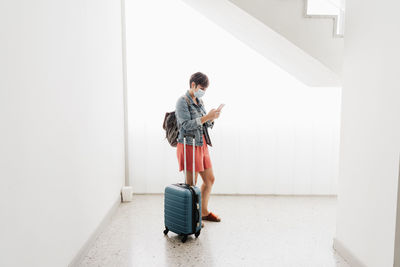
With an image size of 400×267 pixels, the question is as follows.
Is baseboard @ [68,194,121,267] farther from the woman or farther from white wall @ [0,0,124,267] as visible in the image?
the woman

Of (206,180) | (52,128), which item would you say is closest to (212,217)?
(206,180)

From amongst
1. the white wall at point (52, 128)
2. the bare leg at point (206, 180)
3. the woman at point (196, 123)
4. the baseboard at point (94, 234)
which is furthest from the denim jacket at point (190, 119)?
the baseboard at point (94, 234)

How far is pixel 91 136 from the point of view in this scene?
2.49 meters

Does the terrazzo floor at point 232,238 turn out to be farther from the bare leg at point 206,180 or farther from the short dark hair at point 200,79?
the short dark hair at point 200,79

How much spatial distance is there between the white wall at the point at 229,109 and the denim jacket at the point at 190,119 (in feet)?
2.55

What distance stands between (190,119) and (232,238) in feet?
3.35

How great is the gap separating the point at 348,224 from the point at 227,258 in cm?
87

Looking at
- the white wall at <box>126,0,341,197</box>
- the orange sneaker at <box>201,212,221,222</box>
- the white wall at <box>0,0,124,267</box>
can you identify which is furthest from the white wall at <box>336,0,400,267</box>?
the white wall at <box>0,0,124,267</box>

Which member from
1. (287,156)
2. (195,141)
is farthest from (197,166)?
(287,156)

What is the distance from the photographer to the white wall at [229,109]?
3537mm

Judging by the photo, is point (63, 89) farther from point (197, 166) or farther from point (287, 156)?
point (287, 156)

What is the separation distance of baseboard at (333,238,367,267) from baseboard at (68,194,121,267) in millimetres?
1818

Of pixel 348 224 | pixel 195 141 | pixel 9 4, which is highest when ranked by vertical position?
pixel 9 4

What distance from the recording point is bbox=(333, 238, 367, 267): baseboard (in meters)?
2.15
